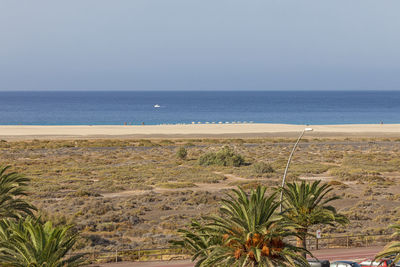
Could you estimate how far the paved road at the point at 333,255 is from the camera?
30922 mm

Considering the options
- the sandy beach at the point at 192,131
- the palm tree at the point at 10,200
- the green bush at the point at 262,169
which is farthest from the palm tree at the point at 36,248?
the sandy beach at the point at 192,131

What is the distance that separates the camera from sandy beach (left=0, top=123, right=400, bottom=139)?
118 m

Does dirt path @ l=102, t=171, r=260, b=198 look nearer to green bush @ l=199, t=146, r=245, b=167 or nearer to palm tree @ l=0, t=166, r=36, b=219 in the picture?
green bush @ l=199, t=146, r=245, b=167

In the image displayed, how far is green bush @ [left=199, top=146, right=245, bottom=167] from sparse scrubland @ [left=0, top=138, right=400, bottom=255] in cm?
15

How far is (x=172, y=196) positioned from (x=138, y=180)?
1081cm

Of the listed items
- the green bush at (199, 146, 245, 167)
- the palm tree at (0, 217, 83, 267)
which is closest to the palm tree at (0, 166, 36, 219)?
the palm tree at (0, 217, 83, 267)

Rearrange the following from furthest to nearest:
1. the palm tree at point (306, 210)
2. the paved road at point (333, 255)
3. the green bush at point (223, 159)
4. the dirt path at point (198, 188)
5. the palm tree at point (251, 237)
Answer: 1. the green bush at point (223, 159)
2. the dirt path at point (198, 188)
3. the paved road at point (333, 255)
4. the palm tree at point (306, 210)
5. the palm tree at point (251, 237)

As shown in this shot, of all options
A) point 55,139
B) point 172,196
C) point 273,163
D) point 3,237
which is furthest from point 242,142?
point 3,237

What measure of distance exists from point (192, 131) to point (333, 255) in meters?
98.3

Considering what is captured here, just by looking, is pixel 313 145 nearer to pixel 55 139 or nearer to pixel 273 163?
pixel 273 163

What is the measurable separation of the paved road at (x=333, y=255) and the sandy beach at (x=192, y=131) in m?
85.4

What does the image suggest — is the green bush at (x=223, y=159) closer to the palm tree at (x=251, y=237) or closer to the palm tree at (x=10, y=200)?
the palm tree at (x=10, y=200)

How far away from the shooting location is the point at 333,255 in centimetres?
3328

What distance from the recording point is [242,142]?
346ft
